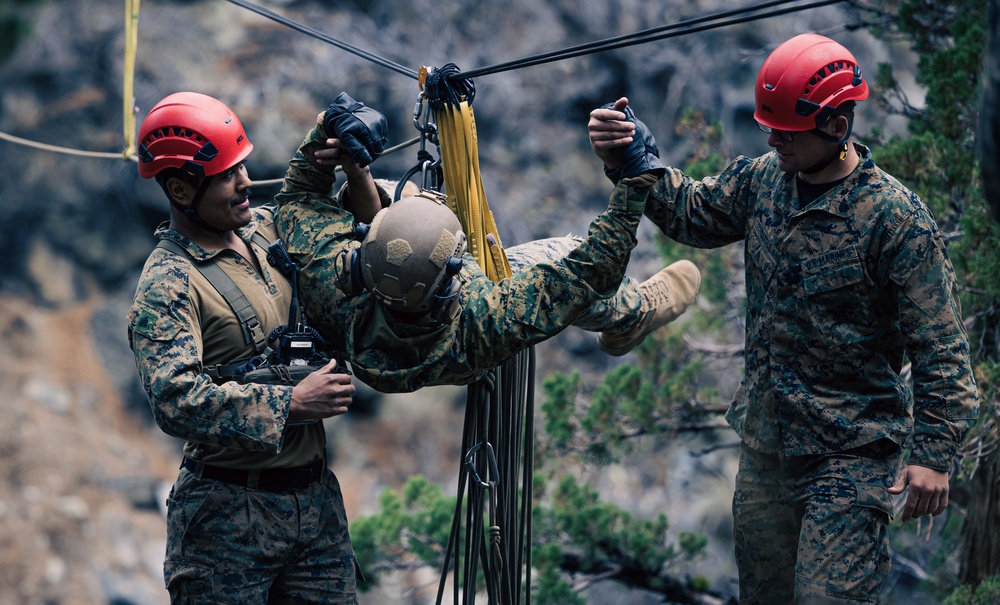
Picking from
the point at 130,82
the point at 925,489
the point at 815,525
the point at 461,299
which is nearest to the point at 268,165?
the point at 130,82

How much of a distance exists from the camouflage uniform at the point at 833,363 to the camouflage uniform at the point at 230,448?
43.5 inches

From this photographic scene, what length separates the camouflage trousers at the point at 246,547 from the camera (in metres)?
2.83

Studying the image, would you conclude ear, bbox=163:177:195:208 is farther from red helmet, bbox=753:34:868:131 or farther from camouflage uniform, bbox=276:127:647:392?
red helmet, bbox=753:34:868:131

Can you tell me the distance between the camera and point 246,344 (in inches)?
111

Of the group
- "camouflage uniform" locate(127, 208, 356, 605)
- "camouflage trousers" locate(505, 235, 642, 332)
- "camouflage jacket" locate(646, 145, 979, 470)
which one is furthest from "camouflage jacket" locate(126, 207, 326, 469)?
"camouflage jacket" locate(646, 145, 979, 470)

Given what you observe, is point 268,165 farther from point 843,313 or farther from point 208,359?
point 843,313

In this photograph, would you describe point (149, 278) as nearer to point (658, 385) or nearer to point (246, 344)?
point (246, 344)

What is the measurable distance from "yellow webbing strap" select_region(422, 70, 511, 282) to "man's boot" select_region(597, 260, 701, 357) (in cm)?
69

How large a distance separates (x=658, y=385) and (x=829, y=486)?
11.1 feet

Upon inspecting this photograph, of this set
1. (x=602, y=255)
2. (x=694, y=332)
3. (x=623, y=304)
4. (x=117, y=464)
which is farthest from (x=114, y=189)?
(x=602, y=255)

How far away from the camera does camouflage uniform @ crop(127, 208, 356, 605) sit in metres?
2.62

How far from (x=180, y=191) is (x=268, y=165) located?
8562mm

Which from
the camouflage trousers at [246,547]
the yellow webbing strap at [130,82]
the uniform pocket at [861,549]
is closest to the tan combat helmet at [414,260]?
the camouflage trousers at [246,547]

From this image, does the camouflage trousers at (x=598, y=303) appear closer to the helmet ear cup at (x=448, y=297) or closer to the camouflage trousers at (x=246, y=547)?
the helmet ear cup at (x=448, y=297)
